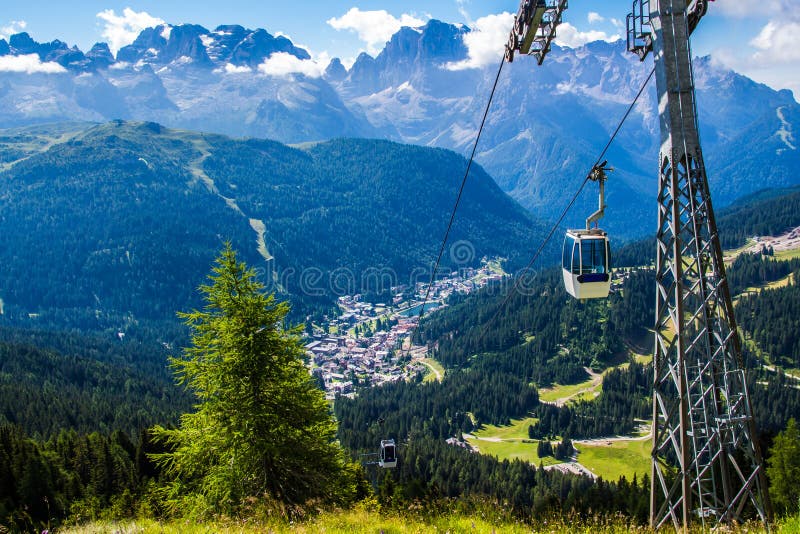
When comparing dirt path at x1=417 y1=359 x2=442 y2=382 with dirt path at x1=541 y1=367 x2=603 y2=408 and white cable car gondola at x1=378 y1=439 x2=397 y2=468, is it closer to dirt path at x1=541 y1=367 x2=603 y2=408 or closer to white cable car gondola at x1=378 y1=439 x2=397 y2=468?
dirt path at x1=541 y1=367 x2=603 y2=408

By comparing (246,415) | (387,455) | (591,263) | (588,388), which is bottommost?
(588,388)

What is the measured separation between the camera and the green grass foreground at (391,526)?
23.5 ft

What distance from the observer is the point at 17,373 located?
330 ft

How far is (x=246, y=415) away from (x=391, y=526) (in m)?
6.97

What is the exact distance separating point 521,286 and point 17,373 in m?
138

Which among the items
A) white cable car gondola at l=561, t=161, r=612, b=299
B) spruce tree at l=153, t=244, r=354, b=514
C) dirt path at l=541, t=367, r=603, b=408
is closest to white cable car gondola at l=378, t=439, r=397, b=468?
spruce tree at l=153, t=244, r=354, b=514

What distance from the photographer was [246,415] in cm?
1337

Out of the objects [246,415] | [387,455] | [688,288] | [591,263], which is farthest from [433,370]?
[688,288]

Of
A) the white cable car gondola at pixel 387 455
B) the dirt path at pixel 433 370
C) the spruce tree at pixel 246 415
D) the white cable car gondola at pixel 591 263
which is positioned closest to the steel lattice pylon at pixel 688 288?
the white cable car gondola at pixel 591 263

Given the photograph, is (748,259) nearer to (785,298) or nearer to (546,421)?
(785,298)

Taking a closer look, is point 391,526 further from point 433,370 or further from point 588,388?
point 433,370

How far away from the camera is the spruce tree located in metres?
13.2

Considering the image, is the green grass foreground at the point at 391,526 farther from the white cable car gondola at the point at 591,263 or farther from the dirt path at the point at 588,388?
the dirt path at the point at 588,388

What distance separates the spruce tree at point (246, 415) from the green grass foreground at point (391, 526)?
4.75m
